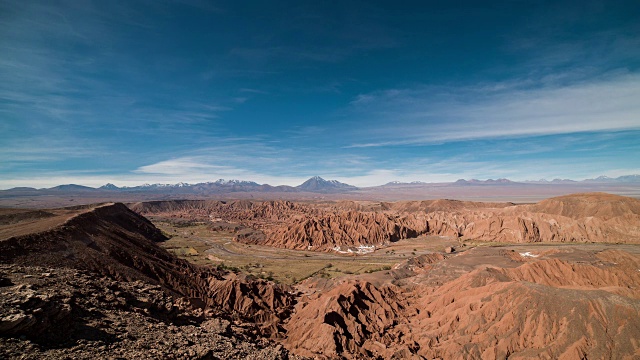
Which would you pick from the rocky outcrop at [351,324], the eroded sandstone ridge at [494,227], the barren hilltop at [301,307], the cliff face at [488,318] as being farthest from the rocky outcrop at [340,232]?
the cliff face at [488,318]

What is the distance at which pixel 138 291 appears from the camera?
24688 millimetres

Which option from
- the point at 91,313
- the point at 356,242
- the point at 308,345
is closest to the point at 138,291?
the point at 91,313

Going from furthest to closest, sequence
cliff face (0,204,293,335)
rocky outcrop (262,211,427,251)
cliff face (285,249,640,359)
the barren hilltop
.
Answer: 1. rocky outcrop (262,211,427,251)
2. cliff face (0,204,293,335)
3. cliff face (285,249,640,359)
4. the barren hilltop

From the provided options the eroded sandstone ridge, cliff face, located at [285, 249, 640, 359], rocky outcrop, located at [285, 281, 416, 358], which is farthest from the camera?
the eroded sandstone ridge

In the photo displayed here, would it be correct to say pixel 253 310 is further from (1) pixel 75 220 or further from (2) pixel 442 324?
(1) pixel 75 220

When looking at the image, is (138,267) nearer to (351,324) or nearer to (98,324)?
(98,324)

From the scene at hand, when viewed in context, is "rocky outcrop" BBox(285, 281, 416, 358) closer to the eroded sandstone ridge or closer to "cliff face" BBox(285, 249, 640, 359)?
"cliff face" BBox(285, 249, 640, 359)

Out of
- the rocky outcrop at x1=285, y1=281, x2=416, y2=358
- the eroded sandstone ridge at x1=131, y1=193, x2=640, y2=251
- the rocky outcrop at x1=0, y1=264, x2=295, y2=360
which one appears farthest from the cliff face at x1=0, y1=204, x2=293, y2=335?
the eroded sandstone ridge at x1=131, y1=193, x2=640, y2=251

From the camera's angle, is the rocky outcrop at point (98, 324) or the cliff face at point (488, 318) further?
the cliff face at point (488, 318)

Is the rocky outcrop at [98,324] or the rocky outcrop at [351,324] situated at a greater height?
the rocky outcrop at [98,324]

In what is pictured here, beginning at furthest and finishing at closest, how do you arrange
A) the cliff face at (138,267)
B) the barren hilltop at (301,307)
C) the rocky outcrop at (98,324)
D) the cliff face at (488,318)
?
the cliff face at (138,267) < the cliff face at (488,318) < the barren hilltop at (301,307) < the rocky outcrop at (98,324)

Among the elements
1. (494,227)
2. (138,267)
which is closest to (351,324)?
(138,267)

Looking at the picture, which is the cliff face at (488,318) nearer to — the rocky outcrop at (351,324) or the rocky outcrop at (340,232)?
the rocky outcrop at (351,324)

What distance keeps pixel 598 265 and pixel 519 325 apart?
2891 cm
